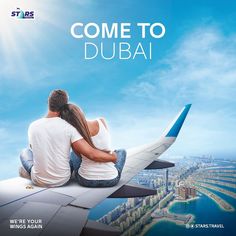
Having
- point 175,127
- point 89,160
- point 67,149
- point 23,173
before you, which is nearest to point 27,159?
point 23,173

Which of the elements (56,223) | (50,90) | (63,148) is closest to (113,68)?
(50,90)

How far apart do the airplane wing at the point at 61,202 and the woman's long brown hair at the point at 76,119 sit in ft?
1.14

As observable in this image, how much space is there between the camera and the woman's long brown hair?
2.63 m

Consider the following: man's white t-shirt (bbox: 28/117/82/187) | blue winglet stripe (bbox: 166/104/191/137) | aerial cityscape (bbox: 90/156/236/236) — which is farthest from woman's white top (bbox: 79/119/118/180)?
blue winglet stripe (bbox: 166/104/191/137)

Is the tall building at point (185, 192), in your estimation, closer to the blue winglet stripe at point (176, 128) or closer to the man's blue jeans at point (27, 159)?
the blue winglet stripe at point (176, 128)

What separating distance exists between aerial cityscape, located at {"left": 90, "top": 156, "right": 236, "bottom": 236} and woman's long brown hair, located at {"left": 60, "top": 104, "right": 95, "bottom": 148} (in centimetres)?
49

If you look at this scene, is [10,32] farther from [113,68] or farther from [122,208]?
[122,208]

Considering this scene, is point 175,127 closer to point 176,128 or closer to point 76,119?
point 176,128

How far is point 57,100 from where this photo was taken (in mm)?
2691

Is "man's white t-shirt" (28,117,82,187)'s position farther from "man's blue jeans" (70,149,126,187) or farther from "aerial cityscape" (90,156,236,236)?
"aerial cityscape" (90,156,236,236)

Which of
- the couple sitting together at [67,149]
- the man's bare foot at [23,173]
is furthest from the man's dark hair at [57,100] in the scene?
the man's bare foot at [23,173]

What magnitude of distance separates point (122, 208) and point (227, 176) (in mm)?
783

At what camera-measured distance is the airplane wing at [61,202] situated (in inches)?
93.2

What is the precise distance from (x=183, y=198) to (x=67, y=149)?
0.89m
